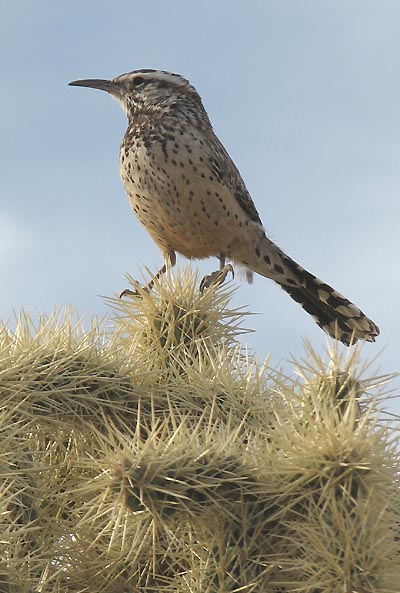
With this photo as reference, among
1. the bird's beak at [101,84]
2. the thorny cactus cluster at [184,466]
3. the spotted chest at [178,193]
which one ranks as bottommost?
the thorny cactus cluster at [184,466]

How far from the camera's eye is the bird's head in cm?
536

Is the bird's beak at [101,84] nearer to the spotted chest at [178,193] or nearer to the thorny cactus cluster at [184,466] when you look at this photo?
the spotted chest at [178,193]

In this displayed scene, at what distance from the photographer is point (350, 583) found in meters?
2.22

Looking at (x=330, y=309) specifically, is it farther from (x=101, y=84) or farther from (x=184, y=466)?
(x=184, y=466)

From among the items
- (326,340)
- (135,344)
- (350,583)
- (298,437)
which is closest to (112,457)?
(298,437)

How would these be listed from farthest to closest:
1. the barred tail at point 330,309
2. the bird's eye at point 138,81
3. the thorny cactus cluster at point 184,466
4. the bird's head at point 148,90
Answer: the bird's eye at point 138,81, the bird's head at point 148,90, the barred tail at point 330,309, the thorny cactus cluster at point 184,466

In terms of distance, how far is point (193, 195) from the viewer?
4895 mm

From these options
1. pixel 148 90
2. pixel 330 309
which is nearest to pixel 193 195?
pixel 148 90

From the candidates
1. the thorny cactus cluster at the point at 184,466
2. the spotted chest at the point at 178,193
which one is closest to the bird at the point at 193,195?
the spotted chest at the point at 178,193

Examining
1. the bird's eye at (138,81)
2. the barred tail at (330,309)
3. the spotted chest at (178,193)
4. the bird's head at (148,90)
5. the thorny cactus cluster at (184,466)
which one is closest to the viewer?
the thorny cactus cluster at (184,466)

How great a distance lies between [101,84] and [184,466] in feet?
12.3

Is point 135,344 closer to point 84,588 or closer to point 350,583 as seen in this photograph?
point 84,588

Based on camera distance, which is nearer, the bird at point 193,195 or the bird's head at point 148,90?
the bird at point 193,195

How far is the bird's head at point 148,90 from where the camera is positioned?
17.6 ft
